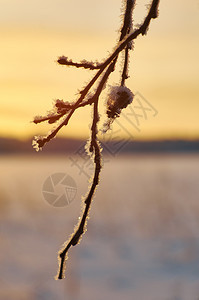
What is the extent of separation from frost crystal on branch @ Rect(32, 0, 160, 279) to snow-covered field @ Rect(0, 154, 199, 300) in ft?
29.9

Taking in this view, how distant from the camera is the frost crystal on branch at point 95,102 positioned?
49.8 inches

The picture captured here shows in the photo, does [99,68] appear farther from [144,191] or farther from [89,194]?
[144,191]

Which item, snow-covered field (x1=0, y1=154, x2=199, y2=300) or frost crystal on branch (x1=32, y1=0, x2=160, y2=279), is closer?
frost crystal on branch (x1=32, y1=0, x2=160, y2=279)

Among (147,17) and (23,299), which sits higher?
(147,17)

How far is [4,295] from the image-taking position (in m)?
11.8

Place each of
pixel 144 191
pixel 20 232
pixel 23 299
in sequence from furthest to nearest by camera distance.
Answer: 1. pixel 144 191
2. pixel 20 232
3. pixel 23 299

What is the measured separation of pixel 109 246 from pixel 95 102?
1622cm

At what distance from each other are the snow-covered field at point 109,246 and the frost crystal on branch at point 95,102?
911 cm

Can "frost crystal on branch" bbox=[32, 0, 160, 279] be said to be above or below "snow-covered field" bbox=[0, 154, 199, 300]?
above

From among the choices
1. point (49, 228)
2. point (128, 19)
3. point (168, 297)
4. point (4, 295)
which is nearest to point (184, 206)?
point (49, 228)

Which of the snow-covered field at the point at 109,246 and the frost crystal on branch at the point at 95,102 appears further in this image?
the snow-covered field at the point at 109,246

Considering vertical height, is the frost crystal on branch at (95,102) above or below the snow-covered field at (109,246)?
above

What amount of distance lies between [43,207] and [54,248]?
478 cm

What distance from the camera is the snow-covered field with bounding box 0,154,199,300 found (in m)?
→ 13.0
